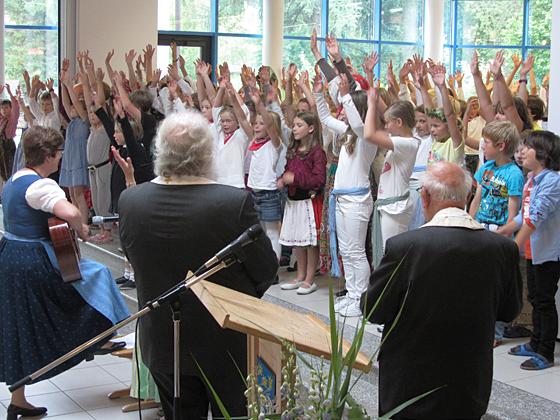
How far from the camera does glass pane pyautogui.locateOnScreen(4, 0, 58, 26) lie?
43.0 feet

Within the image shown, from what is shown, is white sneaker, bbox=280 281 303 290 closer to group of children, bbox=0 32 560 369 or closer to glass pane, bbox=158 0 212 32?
group of children, bbox=0 32 560 369

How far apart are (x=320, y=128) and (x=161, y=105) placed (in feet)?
7.31

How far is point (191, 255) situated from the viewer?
2746 mm

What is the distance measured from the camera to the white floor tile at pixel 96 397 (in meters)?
4.43

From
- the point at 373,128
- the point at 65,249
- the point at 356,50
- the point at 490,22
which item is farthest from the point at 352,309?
the point at 490,22

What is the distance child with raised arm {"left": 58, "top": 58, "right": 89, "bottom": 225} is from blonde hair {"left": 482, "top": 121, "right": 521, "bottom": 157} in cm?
497

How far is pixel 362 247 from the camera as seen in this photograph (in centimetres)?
557

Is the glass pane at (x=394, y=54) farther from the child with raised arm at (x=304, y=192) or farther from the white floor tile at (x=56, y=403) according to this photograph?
the white floor tile at (x=56, y=403)

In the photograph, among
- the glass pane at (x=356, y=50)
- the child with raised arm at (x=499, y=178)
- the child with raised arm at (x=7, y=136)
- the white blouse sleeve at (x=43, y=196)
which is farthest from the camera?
the glass pane at (x=356, y=50)

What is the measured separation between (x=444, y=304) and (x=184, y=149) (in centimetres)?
97

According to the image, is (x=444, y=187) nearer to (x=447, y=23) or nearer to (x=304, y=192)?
(x=304, y=192)

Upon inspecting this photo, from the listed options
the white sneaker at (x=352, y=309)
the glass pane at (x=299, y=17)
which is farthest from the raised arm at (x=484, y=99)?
the glass pane at (x=299, y=17)

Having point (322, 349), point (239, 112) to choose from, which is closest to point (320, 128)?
point (239, 112)

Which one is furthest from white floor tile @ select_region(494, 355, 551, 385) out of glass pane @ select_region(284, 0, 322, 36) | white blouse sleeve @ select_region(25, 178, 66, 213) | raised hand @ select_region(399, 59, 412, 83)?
glass pane @ select_region(284, 0, 322, 36)
